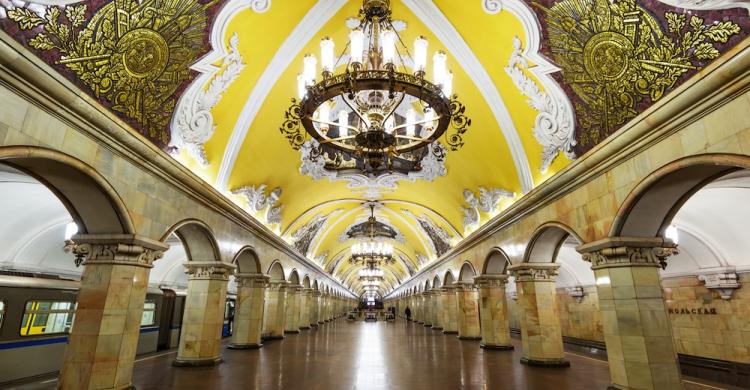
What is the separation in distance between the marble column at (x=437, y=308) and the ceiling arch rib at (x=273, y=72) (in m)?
12.5

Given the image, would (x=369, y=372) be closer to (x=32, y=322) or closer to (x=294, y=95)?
(x=294, y=95)

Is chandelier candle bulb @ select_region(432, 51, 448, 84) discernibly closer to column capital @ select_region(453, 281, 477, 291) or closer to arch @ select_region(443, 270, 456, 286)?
column capital @ select_region(453, 281, 477, 291)

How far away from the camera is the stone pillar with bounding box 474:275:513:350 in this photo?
10.2 metres

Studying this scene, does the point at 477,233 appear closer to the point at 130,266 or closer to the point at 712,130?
the point at 712,130

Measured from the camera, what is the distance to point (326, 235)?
61.2 ft

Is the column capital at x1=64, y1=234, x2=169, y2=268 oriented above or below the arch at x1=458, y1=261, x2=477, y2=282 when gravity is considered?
below

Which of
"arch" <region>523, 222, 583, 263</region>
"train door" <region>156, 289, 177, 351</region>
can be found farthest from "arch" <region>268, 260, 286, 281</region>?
Answer: "arch" <region>523, 222, 583, 263</region>

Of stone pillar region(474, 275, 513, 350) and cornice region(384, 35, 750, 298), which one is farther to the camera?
stone pillar region(474, 275, 513, 350)

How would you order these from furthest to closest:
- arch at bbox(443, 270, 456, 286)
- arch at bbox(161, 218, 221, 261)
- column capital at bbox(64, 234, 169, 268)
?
arch at bbox(443, 270, 456, 286), arch at bbox(161, 218, 221, 261), column capital at bbox(64, 234, 169, 268)

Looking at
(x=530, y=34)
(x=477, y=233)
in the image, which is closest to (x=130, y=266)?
(x=530, y=34)

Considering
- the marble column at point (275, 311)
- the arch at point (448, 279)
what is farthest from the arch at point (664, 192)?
the marble column at point (275, 311)

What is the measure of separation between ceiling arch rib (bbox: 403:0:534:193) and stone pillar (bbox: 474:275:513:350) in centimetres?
390

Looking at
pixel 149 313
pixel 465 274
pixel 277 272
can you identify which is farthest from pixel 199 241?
pixel 465 274

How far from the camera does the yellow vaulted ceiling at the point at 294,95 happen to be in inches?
224
